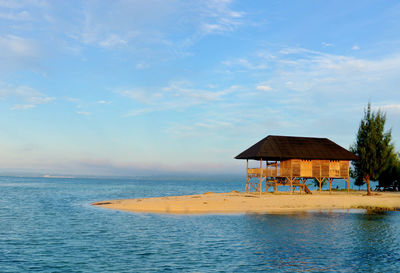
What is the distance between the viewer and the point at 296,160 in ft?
146

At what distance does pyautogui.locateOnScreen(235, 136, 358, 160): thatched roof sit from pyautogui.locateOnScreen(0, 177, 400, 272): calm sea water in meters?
14.0

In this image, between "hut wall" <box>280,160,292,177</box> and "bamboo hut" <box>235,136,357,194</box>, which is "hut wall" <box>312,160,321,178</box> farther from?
"hut wall" <box>280,160,292,177</box>

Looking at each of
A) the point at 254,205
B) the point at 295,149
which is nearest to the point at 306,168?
the point at 295,149

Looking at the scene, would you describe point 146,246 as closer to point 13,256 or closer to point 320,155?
point 13,256

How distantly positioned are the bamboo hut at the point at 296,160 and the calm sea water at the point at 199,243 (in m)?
14.6

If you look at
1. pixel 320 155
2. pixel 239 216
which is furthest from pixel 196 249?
pixel 320 155

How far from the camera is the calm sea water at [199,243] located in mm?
15195

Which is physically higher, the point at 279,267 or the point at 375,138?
the point at 375,138

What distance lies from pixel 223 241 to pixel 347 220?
13002 millimetres

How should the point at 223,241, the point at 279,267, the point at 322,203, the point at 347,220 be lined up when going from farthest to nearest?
1. the point at 322,203
2. the point at 347,220
3. the point at 223,241
4. the point at 279,267

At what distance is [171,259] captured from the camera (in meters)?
16.0

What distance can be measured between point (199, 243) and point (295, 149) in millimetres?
28076

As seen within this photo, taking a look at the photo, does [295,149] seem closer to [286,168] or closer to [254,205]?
[286,168]

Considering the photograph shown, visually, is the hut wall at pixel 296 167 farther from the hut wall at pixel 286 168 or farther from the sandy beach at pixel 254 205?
the sandy beach at pixel 254 205
